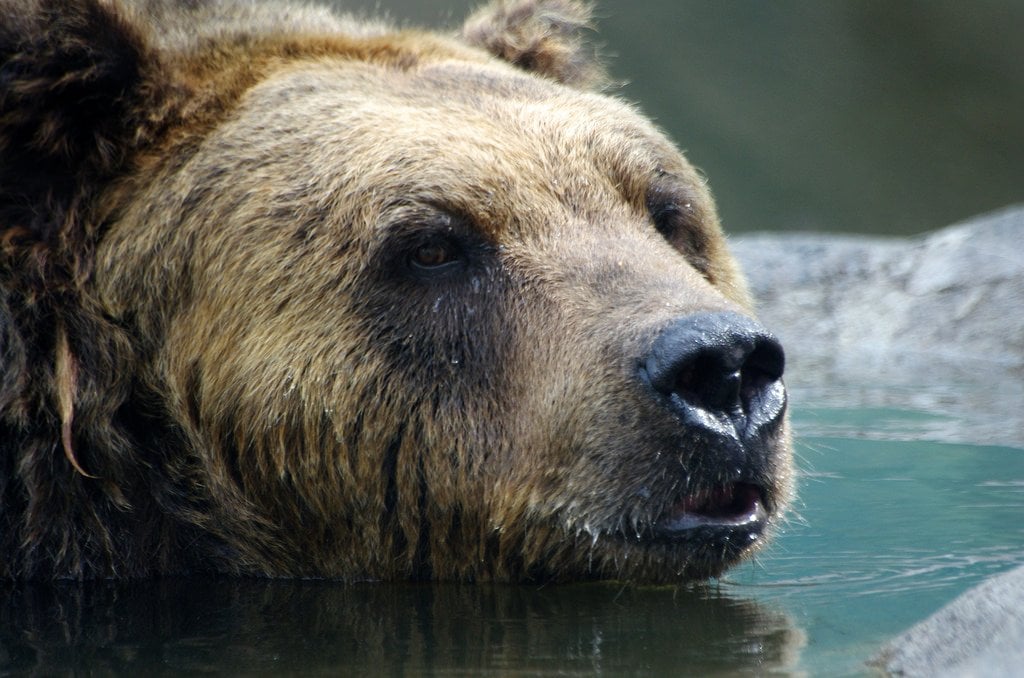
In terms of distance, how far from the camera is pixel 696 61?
19391mm

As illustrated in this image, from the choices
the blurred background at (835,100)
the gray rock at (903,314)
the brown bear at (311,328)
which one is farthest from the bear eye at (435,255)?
the blurred background at (835,100)

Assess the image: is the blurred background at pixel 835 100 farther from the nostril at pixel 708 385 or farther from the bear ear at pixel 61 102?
the nostril at pixel 708 385

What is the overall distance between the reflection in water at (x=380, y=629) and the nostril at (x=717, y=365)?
58 cm

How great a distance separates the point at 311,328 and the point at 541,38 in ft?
6.49

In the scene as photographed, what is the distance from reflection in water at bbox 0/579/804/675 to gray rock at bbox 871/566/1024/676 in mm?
293

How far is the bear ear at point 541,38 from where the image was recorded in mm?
5605

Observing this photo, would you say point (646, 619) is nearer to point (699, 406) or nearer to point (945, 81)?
point (699, 406)

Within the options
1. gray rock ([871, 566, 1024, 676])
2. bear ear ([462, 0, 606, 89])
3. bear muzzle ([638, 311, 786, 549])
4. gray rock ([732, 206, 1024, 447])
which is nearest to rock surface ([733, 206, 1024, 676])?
gray rock ([732, 206, 1024, 447])

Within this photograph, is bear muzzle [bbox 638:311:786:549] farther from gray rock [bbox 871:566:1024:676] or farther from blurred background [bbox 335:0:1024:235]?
blurred background [bbox 335:0:1024:235]

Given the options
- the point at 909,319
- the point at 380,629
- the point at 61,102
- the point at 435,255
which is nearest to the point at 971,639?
the point at 380,629

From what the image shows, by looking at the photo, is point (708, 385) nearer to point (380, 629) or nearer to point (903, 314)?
point (380, 629)

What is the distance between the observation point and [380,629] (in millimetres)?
3766

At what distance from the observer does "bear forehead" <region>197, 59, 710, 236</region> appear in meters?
4.17

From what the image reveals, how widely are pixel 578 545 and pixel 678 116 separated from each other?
1569cm
